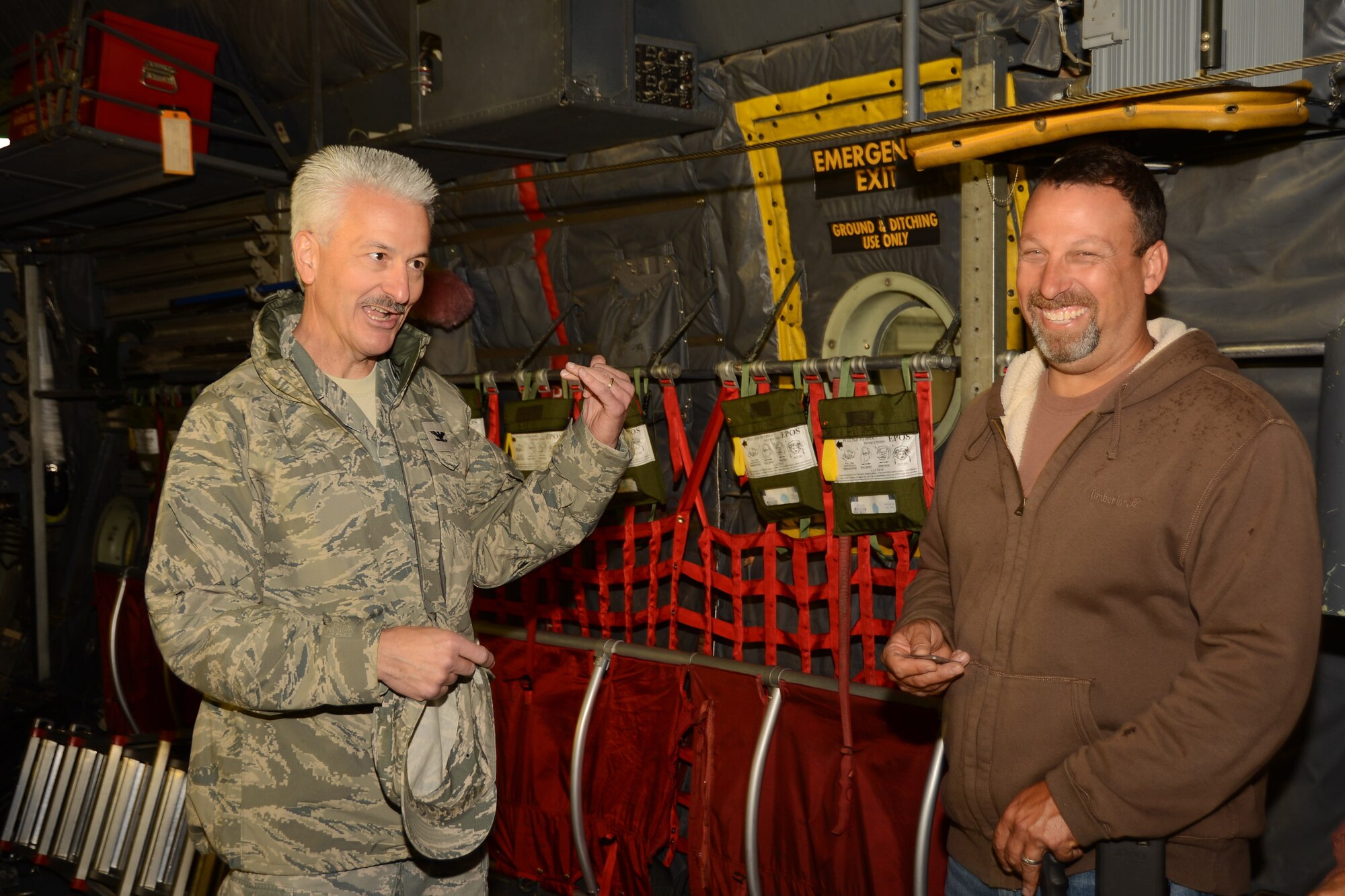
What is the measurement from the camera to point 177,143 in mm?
4391

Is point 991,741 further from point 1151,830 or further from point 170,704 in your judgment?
point 170,704

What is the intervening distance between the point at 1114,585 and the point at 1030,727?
301 mm

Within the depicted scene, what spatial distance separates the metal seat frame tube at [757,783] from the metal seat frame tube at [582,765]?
637 millimetres

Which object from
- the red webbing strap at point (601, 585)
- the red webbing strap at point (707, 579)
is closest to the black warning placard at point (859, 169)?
the red webbing strap at point (707, 579)

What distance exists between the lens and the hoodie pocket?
6.51 feet

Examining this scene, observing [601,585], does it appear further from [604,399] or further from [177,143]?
[177,143]

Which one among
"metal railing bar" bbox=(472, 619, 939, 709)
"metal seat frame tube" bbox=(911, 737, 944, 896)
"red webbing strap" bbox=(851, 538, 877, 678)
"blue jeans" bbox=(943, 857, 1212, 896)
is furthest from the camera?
"red webbing strap" bbox=(851, 538, 877, 678)

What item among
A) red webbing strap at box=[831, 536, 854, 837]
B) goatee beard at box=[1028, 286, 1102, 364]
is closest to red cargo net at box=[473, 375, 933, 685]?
red webbing strap at box=[831, 536, 854, 837]

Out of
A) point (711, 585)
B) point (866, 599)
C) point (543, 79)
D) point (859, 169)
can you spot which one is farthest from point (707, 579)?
point (543, 79)

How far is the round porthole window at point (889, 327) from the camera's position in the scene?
3.85 m

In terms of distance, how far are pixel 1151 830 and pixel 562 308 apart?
347cm

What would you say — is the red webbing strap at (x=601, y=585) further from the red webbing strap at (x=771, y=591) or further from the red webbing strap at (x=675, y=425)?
the red webbing strap at (x=771, y=591)

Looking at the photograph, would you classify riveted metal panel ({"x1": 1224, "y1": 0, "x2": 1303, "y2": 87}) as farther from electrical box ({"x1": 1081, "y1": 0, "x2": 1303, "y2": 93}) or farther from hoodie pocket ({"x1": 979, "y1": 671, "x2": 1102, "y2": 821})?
hoodie pocket ({"x1": 979, "y1": 671, "x2": 1102, "y2": 821})

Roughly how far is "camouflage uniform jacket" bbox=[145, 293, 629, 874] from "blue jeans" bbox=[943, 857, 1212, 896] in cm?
102
